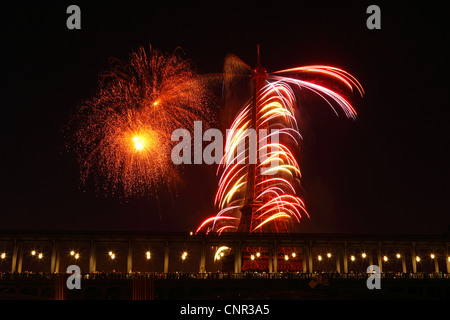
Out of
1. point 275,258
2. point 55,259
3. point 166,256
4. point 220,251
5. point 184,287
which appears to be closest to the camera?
point 184,287

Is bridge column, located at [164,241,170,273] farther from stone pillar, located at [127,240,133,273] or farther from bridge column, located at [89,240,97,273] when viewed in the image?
bridge column, located at [89,240,97,273]

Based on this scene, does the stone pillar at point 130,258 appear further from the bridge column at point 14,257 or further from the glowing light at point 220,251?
the bridge column at point 14,257

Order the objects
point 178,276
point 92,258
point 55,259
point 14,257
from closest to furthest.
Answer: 1. point 178,276
2. point 14,257
3. point 92,258
4. point 55,259

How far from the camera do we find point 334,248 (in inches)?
3971

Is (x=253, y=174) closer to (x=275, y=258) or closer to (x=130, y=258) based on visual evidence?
(x=275, y=258)

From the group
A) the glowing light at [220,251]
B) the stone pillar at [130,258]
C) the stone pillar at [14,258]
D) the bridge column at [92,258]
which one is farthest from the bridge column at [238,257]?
the stone pillar at [14,258]

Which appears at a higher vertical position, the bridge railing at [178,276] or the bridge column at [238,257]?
the bridge column at [238,257]

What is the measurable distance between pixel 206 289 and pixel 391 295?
24497 mm

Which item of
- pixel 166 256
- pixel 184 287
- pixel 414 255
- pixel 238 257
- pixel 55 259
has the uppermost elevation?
pixel 414 255

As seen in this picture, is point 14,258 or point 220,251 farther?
point 220,251

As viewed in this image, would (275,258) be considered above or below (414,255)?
below

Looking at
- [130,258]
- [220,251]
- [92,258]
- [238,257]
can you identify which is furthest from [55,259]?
[238,257]

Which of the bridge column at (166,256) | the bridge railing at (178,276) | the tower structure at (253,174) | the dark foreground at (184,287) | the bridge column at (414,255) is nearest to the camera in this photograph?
the dark foreground at (184,287)
